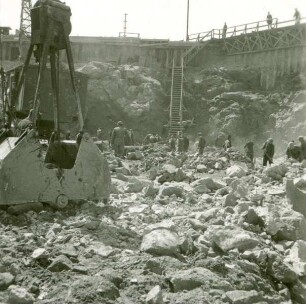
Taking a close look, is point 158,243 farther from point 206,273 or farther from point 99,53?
point 99,53

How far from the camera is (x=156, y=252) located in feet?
13.5

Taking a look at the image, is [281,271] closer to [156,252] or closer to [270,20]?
[156,252]

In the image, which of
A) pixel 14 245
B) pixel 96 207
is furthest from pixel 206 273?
pixel 96 207

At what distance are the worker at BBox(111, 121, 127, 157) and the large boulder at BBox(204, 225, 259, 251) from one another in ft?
27.3

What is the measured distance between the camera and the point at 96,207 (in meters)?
5.57

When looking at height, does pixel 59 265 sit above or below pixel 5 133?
below

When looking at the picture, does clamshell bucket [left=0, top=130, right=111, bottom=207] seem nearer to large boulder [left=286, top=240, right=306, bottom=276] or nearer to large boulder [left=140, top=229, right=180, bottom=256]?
large boulder [left=140, top=229, right=180, bottom=256]

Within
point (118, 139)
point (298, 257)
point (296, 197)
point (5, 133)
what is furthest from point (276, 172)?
point (5, 133)

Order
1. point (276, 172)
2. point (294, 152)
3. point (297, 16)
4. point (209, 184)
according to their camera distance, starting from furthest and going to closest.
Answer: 1. point (297, 16)
2. point (294, 152)
3. point (276, 172)
4. point (209, 184)

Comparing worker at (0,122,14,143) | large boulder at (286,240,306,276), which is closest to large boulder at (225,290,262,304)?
large boulder at (286,240,306,276)

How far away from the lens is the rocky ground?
3.34m

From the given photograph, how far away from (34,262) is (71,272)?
39 cm

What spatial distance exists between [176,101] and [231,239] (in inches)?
798

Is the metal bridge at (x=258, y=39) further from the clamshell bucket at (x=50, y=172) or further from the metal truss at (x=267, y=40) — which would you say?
the clamshell bucket at (x=50, y=172)
